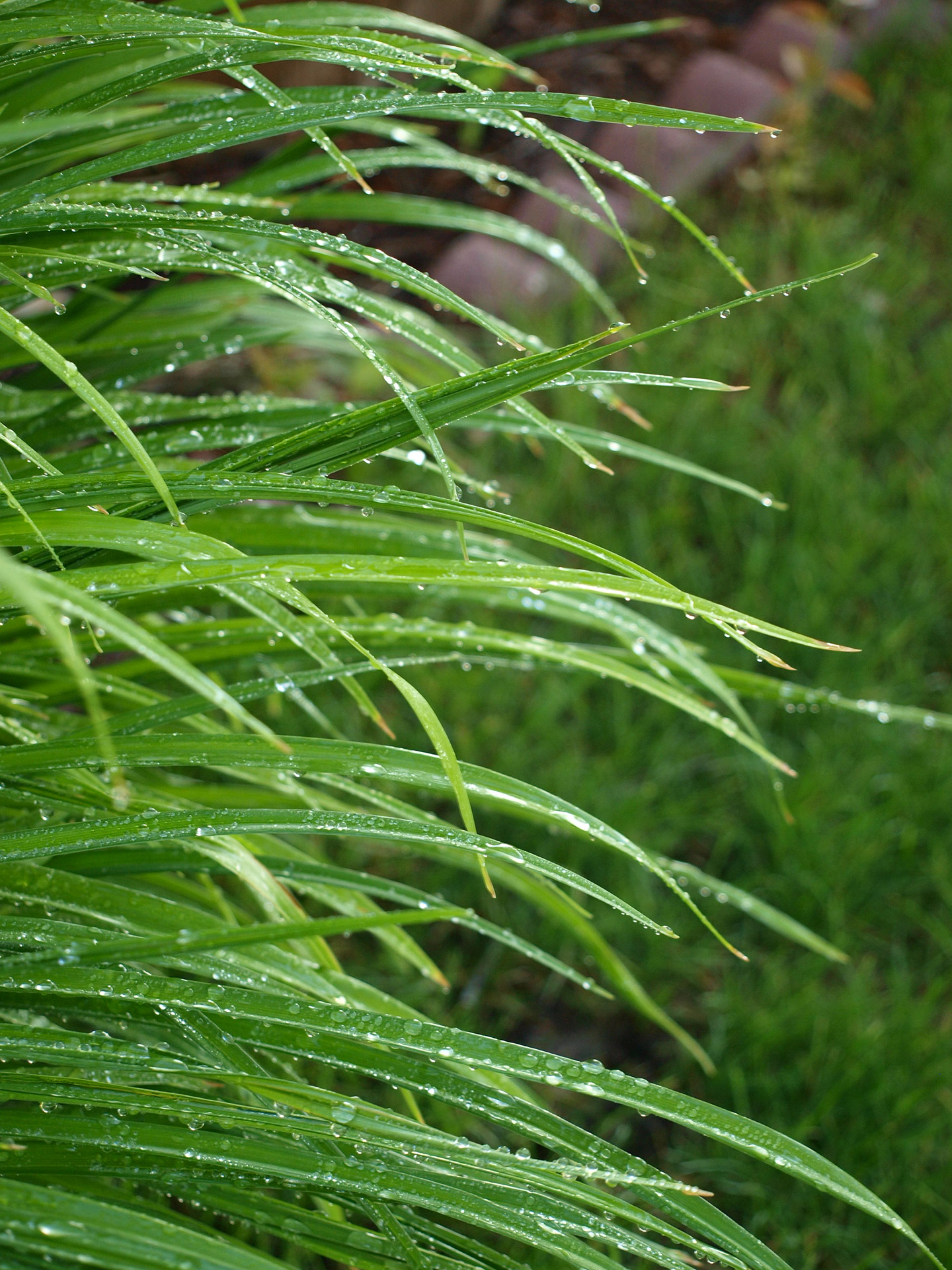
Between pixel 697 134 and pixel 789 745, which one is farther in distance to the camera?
pixel 697 134

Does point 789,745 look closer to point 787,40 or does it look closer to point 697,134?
point 697,134

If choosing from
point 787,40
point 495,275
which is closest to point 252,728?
point 495,275

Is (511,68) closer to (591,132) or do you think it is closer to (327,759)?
(327,759)

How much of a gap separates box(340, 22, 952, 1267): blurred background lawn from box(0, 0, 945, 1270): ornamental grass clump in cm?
43

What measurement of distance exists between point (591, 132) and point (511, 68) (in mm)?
2015

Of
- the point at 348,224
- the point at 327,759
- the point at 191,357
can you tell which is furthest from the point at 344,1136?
the point at 348,224

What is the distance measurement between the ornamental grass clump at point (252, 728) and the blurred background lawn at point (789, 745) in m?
0.43

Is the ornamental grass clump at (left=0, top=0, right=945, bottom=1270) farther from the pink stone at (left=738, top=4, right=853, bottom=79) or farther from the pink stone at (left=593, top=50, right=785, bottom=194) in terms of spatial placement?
the pink stone at (left=738, top=4, right=853, bottom=79)

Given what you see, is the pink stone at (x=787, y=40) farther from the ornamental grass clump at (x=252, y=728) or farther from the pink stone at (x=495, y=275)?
the ornamental grass clump at (x=252, y=728)

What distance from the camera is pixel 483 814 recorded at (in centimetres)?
150

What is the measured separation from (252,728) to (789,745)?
1.12 metres

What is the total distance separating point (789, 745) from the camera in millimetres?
1624

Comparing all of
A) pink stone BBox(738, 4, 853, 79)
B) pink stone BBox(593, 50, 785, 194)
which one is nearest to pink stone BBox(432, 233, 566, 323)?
pink stone BBox(593, 50, 785, 194)

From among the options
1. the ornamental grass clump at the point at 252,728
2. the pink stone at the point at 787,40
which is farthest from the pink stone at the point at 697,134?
the ornamental grass clump at the point at 252,728
